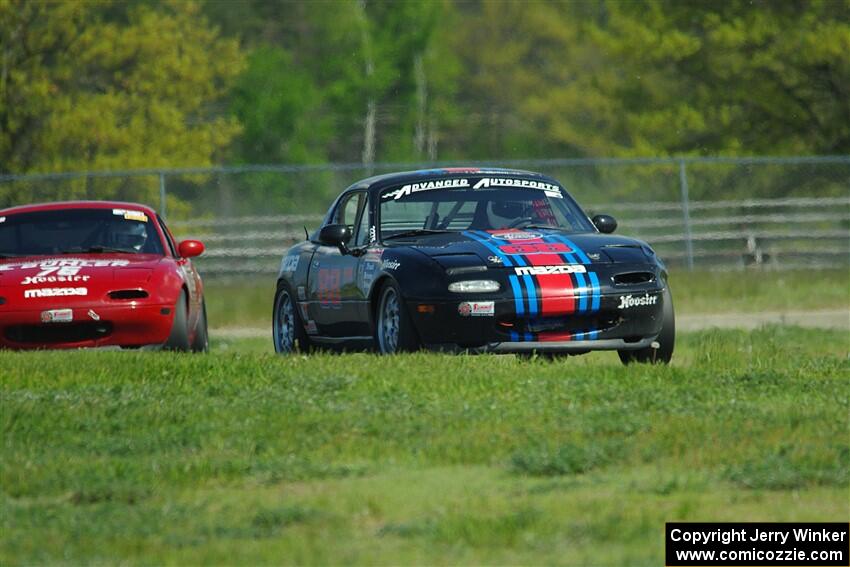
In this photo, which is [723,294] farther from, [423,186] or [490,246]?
[490,246]

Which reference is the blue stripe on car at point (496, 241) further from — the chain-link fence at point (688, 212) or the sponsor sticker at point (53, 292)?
the chain-link fence at point (688, 212)

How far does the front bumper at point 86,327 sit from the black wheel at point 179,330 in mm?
186

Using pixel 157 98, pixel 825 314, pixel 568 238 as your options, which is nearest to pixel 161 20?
pixel 157 98

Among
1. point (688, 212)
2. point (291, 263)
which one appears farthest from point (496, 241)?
point (688, 212)

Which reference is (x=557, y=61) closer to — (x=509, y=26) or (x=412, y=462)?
(x=509, y=26)

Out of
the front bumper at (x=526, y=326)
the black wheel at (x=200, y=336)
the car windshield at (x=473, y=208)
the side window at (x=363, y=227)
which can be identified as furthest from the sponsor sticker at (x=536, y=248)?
the black wheel at (x=200, y=336)

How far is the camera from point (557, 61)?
7688 cm

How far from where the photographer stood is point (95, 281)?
1366 cm

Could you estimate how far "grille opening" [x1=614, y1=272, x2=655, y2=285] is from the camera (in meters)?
11.7

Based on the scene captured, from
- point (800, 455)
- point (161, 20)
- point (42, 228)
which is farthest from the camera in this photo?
point (161, 20)

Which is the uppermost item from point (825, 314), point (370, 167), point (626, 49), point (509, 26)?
point (509, 26)

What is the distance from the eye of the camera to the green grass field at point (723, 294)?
22.8 m

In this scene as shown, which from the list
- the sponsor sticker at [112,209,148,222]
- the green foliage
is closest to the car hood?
the sponsor sticker at [112,209,148,222]

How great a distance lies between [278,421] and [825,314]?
13435 millimetres
